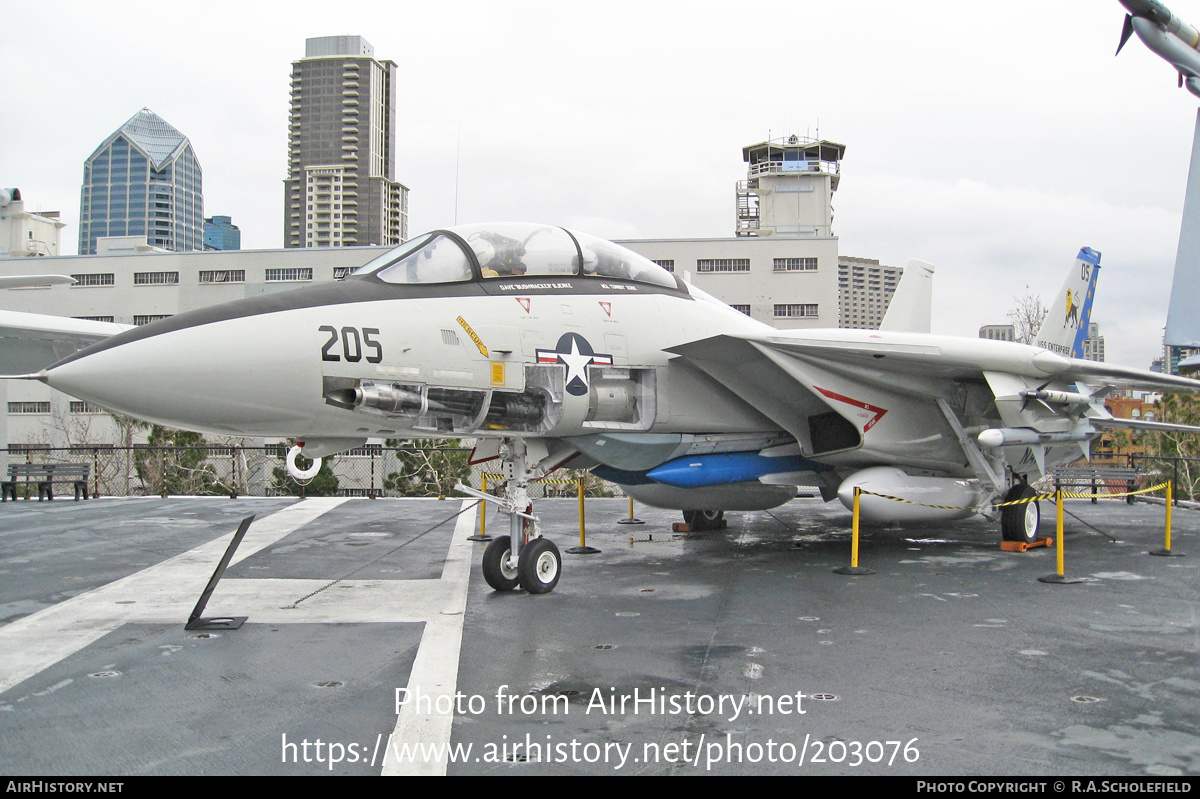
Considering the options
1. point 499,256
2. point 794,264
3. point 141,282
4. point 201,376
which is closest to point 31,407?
point 141,282

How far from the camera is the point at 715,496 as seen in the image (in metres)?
9.56

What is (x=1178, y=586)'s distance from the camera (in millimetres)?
7855

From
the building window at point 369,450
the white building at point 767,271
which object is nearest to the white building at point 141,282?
the white building at point 767,271

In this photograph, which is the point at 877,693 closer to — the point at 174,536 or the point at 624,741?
the point at 624,741

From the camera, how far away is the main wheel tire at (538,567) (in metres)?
7.29

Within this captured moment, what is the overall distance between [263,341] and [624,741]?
3563mm

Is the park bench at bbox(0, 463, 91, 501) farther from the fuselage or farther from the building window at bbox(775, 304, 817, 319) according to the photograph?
the building window at bbox(775, 304, 817, 319)

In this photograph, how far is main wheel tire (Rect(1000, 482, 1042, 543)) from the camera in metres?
10.3

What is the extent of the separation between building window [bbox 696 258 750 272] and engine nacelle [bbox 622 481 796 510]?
1453 inches

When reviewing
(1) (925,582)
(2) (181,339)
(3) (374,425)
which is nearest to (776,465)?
(1) (925,582)

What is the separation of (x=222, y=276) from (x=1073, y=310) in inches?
1736

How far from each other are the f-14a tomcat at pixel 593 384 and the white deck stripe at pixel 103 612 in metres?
1.66

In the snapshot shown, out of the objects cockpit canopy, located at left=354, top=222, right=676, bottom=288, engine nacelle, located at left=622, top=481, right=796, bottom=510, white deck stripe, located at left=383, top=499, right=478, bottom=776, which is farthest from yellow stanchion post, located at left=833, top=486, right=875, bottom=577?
white deck stripe, located at left=383, top=499, right=478, bottom=776

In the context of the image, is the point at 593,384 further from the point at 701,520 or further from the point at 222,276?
the point at 222,276
